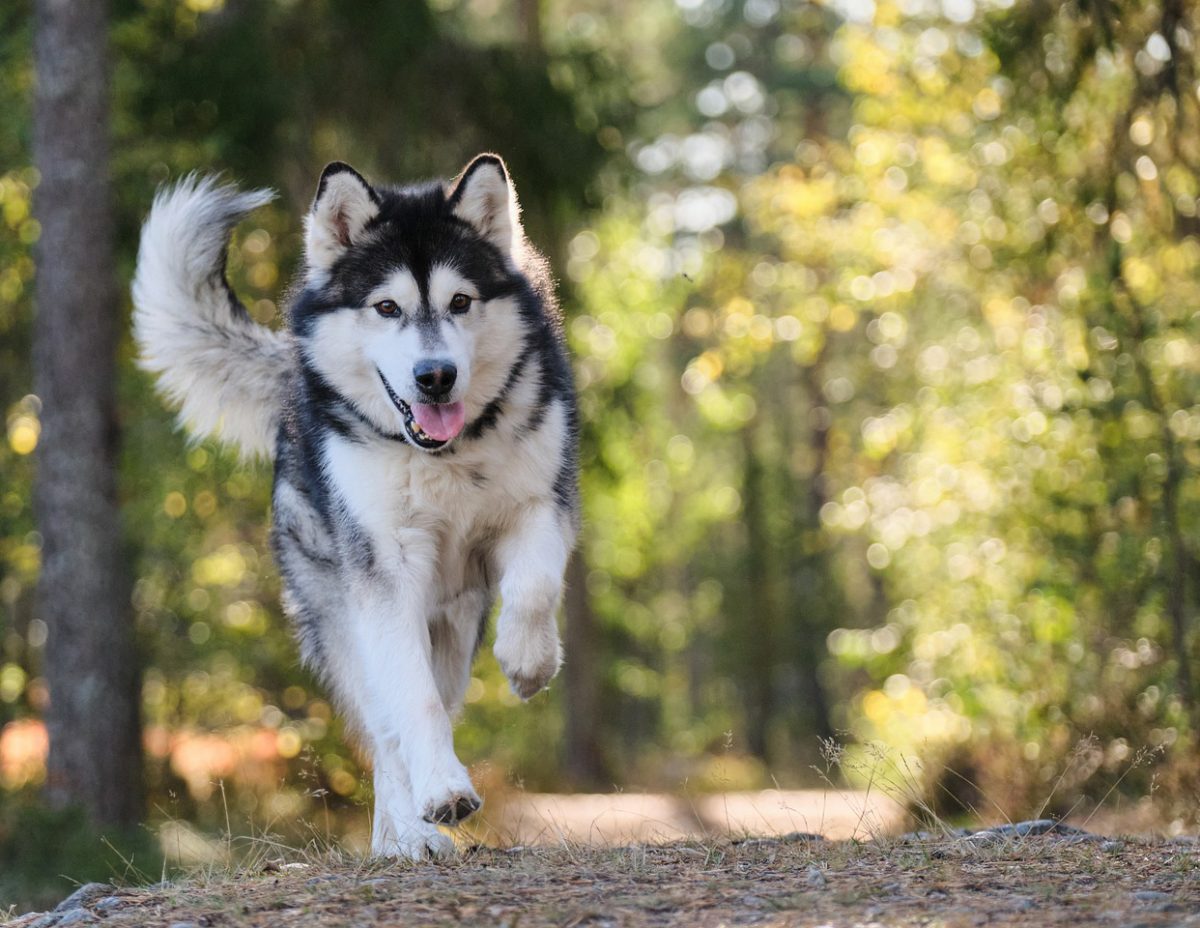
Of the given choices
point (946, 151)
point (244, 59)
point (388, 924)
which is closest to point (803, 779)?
point (946, 151)

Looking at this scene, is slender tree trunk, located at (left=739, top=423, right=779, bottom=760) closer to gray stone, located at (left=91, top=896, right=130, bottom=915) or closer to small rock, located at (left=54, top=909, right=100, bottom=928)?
gray stone, located at (left=91, top=896, right=130, bottom=915)

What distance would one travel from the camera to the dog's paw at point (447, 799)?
4.65m

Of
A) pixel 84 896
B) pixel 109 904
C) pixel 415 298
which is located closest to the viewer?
pixel 109 904

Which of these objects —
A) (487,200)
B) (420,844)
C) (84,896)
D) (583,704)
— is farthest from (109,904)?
(583,704)

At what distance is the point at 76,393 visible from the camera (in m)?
10.5

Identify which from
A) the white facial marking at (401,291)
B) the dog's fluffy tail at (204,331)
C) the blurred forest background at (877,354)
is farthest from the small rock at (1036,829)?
the dog's fluffy tail at (204,331)

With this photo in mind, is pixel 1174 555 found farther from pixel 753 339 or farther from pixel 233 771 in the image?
pixel 233 771

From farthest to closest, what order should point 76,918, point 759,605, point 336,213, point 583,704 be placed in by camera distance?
point 759,605 < point 583,704 < point 336,213 < point 76,918

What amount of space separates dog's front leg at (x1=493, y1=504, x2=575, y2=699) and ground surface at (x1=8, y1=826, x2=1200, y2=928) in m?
0.61

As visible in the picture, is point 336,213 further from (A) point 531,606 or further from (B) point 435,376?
(A) point 531,606

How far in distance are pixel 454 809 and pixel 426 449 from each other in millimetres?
1240

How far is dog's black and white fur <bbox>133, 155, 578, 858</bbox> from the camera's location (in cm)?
510

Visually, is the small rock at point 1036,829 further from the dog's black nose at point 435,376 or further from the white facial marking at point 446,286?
the white facial marking at point 446,286

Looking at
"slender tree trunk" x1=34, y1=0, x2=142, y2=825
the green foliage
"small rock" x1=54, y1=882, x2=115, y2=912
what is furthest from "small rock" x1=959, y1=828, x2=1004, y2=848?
"slender tree trunk" x1=34, y1=0, x2=142, y2=825
